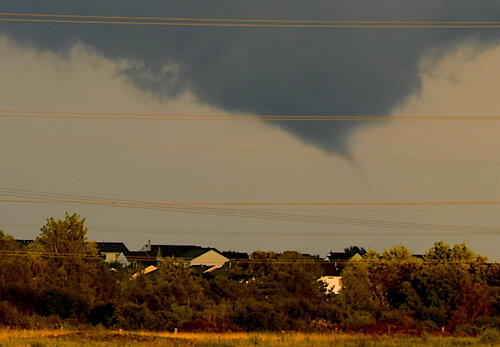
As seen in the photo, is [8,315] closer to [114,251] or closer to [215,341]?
[215,341]

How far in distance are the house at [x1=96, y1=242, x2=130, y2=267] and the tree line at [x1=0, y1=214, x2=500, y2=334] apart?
275 feet

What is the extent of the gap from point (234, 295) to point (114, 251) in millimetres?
102915

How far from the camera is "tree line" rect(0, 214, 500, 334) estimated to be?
2803 inches

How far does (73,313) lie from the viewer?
75250 millimetres

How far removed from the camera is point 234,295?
86.4m

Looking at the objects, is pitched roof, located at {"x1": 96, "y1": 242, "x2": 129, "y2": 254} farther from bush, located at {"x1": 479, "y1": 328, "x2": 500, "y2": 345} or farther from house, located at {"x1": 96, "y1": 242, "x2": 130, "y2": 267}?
bush, located at {"x1": 479, "y1": 328, "x2": 500, "y2": 345}

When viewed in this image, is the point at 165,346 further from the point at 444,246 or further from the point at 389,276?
the point at 444,246

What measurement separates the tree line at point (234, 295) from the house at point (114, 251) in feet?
275

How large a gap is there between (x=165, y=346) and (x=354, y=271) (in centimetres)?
5679

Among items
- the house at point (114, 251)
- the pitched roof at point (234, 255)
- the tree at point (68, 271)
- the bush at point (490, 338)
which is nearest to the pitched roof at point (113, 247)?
the house at point (114, 251)

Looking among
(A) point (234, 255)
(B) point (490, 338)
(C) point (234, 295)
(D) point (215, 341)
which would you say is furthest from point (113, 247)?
(B) point (490, 338)

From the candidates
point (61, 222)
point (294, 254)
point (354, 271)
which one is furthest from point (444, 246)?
point (61, 222)

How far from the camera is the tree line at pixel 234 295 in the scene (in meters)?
71.2

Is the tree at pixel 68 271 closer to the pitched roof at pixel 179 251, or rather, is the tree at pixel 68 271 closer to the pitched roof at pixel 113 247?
the pitched roof at pixel 179 251
